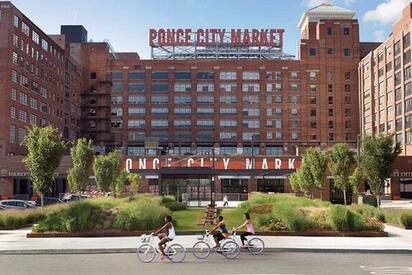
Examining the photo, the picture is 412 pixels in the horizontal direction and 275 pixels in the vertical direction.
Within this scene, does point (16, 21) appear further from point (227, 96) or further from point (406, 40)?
point (406, 40)

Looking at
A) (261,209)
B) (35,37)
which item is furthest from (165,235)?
(35,37)

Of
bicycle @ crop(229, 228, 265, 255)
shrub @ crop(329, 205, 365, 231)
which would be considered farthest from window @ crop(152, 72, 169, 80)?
bicycle @ crop(229, 228, 265, 255)

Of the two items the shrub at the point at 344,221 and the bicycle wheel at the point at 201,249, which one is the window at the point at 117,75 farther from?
the bicycle wheel at the point at 201,249

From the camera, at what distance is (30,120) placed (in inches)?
3893

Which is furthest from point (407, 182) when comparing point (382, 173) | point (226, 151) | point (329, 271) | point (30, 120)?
point (329, 271)

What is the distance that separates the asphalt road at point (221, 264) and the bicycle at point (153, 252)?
251 mm

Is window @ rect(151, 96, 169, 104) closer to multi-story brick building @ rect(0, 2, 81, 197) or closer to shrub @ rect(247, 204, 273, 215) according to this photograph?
multi-story brick building @ rect(0, 2, 81, 197)

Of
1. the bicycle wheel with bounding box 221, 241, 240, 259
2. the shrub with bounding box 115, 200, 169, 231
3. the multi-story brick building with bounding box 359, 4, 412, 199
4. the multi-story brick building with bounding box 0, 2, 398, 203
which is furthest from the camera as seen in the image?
the multi-story brick building with bounding box 0, 2, 398, 203

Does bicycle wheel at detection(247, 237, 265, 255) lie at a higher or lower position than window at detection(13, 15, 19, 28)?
lower

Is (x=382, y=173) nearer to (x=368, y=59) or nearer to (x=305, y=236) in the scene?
(x=305, y=236)

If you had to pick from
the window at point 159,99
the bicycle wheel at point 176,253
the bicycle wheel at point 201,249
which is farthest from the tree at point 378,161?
the window at point 159,99

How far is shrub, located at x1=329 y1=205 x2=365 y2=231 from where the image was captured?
26.2 metres

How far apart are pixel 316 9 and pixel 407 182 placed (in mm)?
62805

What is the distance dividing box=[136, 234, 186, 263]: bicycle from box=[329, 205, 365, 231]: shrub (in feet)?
34.8
